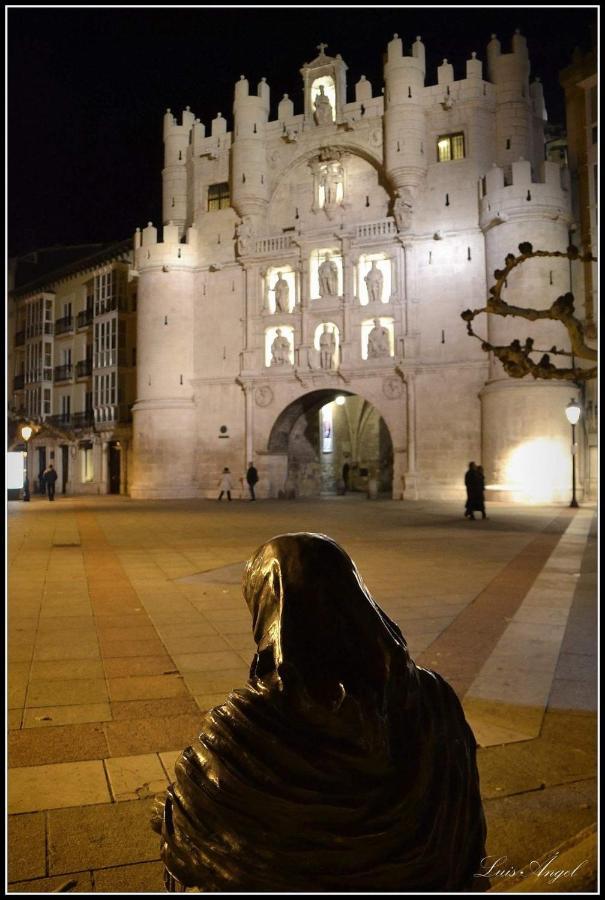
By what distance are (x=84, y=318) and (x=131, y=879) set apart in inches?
1631

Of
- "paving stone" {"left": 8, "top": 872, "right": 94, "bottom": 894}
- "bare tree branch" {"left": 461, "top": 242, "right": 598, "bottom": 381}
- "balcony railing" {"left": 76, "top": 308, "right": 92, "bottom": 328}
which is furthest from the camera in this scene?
"balcony railing" {"left": 76, "top": 308, "right": 92, "bottom": 328}

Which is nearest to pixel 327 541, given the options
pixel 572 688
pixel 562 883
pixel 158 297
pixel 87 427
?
pixel 562 883

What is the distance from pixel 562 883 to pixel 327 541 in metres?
0.82

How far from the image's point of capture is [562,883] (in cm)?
130

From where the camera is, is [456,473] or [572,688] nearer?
[572,688]

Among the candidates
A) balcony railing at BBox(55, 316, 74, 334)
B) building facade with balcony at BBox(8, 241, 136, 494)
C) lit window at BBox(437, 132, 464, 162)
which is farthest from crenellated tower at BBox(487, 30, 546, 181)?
balcony railing at BBox(55, 316, 74, 334)

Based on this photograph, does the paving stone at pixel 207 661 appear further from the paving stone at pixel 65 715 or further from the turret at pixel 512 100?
the turret at pixel 512 100

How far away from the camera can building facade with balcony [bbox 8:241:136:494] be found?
3681 centimetres

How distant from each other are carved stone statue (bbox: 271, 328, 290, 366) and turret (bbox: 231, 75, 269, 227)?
5.77 m

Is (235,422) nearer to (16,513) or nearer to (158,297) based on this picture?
(158,297)

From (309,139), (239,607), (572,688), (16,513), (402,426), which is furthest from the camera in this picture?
(309,139)

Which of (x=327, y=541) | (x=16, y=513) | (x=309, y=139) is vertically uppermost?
(x=309, y=139)

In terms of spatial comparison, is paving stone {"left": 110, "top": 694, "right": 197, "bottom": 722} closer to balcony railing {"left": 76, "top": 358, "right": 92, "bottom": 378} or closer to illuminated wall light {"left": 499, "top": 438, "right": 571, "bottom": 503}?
illuminated wall light {"left": 499, "top": 438, "right": 571, "bottom": 503}

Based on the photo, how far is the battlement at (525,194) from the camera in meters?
24.1
